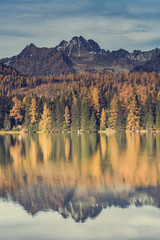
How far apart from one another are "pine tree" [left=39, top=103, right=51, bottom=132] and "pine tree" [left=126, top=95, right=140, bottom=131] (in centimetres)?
3350

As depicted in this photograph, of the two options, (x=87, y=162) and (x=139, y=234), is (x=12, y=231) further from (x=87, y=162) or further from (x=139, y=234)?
(x=87, y=162)

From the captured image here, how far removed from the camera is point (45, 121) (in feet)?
528

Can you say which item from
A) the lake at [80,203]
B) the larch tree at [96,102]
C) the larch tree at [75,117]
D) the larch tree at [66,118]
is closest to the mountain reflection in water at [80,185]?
the lake at [80,203]

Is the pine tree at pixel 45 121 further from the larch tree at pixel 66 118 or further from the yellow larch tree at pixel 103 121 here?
the yellow larch tree at pixel 103 121

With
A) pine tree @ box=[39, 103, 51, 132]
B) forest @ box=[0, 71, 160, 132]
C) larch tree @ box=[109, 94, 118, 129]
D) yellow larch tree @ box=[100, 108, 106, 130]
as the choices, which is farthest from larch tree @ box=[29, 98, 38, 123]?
larch tree @ box=[109, 94, 118, 129]

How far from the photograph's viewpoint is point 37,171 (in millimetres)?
40938

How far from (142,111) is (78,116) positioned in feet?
86.6

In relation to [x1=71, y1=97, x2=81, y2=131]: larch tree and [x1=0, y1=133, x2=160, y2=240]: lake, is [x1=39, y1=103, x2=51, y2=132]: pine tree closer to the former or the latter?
[x1=71, y1=97, x2=81, y2=131]: larch tree

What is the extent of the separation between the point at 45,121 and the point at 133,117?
37.0m

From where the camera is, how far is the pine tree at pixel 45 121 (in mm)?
161000

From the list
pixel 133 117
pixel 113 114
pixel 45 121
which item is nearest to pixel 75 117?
pixel 45 121

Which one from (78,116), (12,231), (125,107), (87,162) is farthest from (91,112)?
(12,231)

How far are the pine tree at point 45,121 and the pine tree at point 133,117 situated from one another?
33.5 meters

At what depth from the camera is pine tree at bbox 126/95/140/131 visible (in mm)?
150650
